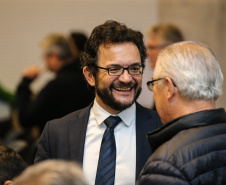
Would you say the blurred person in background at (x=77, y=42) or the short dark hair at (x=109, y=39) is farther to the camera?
the blurred person in background at (x=77, y=42)

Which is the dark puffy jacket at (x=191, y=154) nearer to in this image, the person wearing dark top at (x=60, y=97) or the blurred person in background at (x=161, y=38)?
the blurred person in background at (x=161, y=38)

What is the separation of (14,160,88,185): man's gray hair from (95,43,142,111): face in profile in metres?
1.12

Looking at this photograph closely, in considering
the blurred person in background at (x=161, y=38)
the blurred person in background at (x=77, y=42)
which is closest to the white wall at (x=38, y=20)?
the blurred person in background at (x=77, y=42)

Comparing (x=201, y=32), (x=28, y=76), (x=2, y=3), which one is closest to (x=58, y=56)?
(x=28, y=76)

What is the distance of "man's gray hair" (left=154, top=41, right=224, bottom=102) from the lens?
2078 millimetres

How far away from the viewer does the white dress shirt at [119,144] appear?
2.46 metres

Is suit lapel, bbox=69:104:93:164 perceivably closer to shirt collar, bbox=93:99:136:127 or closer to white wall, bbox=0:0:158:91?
shirt collar, bbox=93:99:136:127

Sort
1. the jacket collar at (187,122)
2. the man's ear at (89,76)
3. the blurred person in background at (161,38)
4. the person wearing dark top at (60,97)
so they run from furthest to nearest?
the person wearing dark top at (60,97), the blurred person in background at (161,38), the man's ear at (89,76), the jacket collar at (187,122)

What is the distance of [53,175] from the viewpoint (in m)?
1.40

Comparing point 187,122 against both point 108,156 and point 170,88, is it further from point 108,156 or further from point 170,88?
point 108,156

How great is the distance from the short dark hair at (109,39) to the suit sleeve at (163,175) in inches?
35.1

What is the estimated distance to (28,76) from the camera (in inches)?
192

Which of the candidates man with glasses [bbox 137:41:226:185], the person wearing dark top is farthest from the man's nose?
the person wearing dark top

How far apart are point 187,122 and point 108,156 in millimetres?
617
